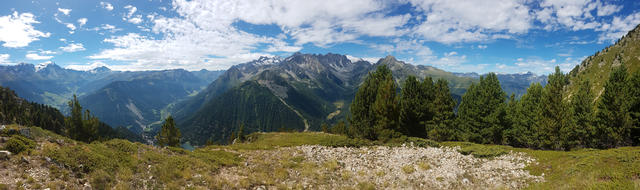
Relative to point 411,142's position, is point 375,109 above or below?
above

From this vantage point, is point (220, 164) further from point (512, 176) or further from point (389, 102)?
point (389, 102)

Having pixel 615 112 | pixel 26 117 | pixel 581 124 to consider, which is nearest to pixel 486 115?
pixel 581 124

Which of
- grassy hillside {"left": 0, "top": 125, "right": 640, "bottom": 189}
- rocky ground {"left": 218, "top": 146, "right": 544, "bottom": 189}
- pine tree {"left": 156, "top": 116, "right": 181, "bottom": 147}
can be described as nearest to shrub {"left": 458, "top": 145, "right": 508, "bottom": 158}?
grassy hillside {"left": 0, "top": 125, "right": 640, "bottom": 189}

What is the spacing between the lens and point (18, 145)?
48.0 feet

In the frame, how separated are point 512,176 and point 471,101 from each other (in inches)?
1153

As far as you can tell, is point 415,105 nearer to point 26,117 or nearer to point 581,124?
point 581,124

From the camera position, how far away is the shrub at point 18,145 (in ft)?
46.8

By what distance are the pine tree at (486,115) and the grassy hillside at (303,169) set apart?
17.1 metres

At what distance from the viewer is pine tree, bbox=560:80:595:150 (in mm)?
35906

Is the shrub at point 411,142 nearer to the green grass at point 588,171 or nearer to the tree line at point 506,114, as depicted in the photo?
the tree line at point 506,114

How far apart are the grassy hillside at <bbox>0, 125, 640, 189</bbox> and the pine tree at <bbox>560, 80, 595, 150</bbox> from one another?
640 inches

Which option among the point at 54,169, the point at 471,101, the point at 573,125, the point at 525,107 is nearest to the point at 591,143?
the point at 573,125

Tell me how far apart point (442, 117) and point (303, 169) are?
121 feet

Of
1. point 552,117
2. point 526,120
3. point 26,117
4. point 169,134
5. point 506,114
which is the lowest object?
point 26,117
